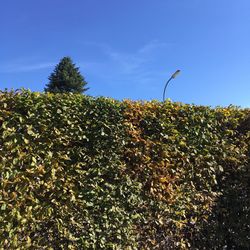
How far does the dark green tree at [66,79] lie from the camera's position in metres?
42.2

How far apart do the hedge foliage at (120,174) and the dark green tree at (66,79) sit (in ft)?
120

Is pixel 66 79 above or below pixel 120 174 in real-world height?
above

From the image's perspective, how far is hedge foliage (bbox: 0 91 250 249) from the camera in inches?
170

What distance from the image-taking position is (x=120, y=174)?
15.9 feet

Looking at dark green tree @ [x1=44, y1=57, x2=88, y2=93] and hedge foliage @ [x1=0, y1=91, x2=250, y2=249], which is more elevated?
dark green tree @ [x1=44, y1=57, x2=88, y2=93]

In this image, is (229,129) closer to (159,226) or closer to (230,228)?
(230,228)

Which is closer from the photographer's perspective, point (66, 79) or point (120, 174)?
point (120, 174)

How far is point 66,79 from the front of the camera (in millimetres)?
42125

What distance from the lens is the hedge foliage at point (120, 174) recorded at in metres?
4.32

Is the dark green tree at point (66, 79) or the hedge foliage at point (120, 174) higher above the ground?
the dark green tree at point (66, 79)

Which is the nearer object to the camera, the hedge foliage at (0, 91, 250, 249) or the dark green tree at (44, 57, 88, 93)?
the hedge foliage at (0, 91, 250, 249)

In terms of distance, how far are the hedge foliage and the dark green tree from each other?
3645 cm

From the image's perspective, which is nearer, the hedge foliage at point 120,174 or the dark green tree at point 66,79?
the hedge foliage at point 120,174

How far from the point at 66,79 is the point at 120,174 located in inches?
1502
